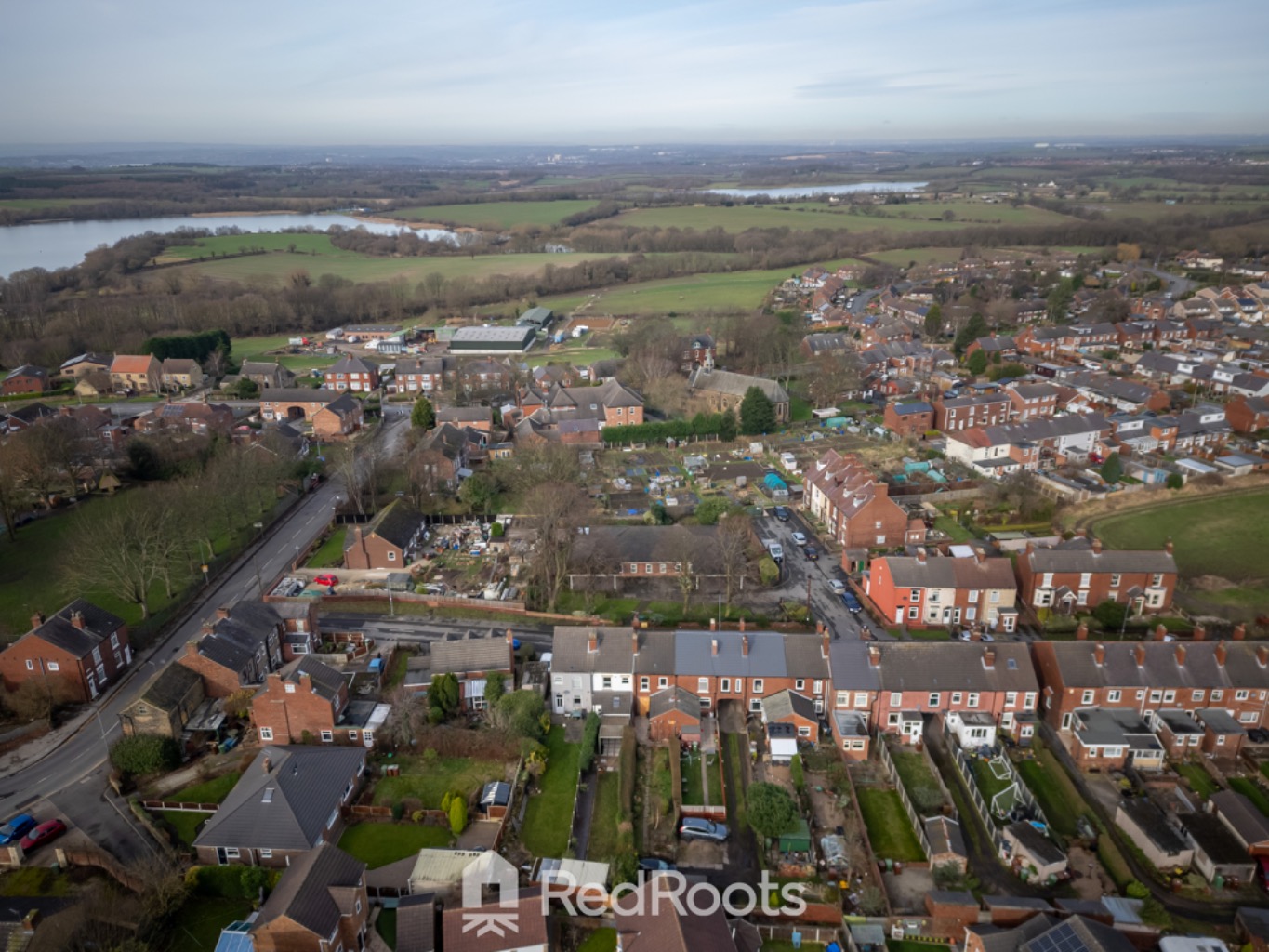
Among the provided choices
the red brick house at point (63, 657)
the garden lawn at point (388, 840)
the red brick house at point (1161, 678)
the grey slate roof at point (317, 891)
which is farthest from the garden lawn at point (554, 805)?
the red brick house at point (63, 657)

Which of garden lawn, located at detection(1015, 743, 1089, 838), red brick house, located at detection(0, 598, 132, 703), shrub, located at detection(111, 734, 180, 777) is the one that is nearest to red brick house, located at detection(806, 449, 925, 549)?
garden lawn, located at detection(1015, 743, 1089, 838)

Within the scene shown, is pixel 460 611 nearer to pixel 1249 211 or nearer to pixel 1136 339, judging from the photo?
pixel 1136 339

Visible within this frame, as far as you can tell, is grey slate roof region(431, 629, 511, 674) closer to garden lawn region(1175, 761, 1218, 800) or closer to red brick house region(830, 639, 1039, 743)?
red brick house region(830, 639, 1039, 743)

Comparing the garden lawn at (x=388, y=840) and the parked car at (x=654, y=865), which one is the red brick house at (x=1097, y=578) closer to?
the parked car at (x=654, y=865)

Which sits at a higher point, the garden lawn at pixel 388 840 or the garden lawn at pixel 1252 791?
the garden lawn at pixel 1252 791

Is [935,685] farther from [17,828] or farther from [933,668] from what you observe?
[17,828]

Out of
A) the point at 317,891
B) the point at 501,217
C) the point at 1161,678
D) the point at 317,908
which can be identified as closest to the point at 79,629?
the point at 317,891

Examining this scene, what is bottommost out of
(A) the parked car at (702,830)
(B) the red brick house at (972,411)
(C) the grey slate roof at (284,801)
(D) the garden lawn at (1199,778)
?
(D) the garden lawn at (1199,778)
